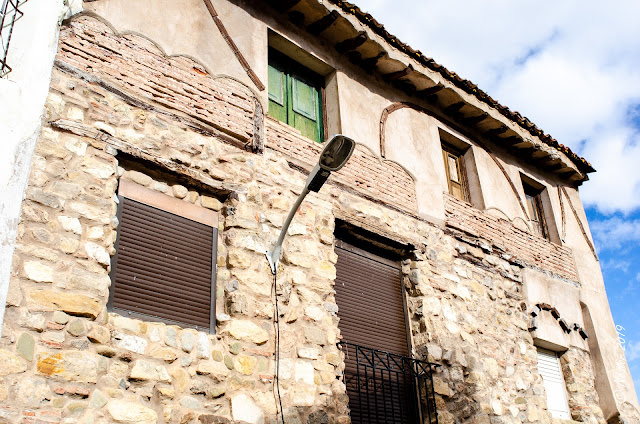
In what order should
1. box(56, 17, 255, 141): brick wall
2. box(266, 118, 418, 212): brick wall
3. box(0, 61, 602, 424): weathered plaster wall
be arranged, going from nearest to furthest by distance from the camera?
box(0, 61, 602, 424): weathered plaster wall → box(56, 17, 255, 141): brick wall → box(266, 118, 418, 212): brick wall

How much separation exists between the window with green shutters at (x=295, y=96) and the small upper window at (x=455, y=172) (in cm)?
225

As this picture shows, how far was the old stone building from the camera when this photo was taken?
4477 millimetres

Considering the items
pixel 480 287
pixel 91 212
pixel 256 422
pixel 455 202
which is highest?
pixel 455 202

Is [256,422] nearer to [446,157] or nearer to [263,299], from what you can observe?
[263,299]

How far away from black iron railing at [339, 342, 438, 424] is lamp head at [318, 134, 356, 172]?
1.84 meters

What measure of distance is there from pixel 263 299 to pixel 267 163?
4.81ft

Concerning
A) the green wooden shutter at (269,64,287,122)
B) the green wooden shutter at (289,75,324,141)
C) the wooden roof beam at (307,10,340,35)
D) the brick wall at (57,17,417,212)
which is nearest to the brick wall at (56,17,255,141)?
the brick wall at (57,17,417,212)

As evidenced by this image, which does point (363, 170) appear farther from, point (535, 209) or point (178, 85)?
point (535, 209)

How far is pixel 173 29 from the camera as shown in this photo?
6.21m

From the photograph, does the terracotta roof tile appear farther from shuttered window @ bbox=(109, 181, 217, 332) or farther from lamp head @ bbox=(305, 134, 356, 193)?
shuttered window @ bbox=(109, 181, 217, 332)

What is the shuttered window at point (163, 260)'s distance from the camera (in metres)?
4.91

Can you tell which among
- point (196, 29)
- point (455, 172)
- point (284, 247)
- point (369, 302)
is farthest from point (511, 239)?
point (196, 29)

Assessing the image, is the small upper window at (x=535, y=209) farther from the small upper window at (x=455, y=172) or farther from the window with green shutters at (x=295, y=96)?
the window with green shutters at (x=295, y=96)

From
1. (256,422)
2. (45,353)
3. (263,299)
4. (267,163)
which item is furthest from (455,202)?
(45,353)
